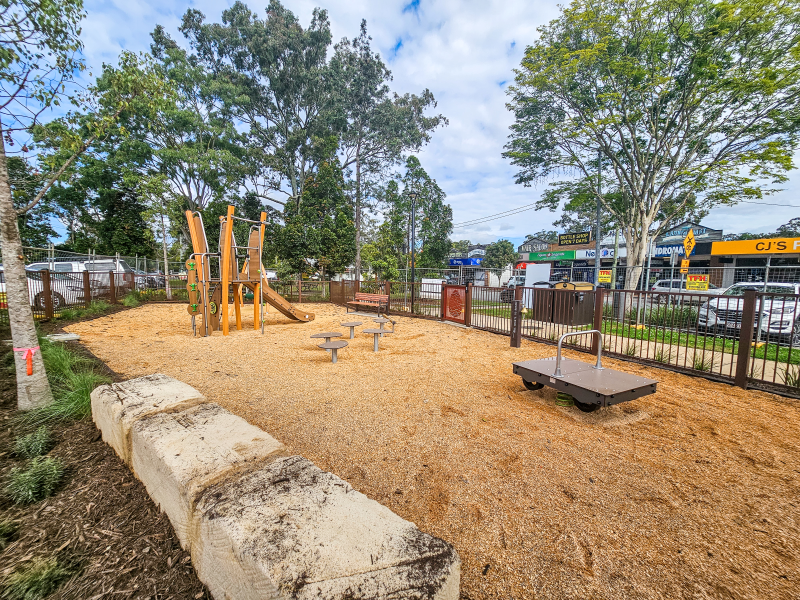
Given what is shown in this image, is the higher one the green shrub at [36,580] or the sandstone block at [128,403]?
the sandstone block at [128,403]

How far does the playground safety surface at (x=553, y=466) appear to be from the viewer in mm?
1788

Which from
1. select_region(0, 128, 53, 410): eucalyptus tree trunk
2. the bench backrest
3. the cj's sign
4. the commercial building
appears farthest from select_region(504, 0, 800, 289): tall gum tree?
select_region(0, 128, 53, 410): eucalyptus tree trunk

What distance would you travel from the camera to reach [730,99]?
11930 millimetres

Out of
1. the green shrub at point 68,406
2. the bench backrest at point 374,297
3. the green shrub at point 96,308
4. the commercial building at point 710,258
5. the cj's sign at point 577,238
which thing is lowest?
the green shrub at point 96,308

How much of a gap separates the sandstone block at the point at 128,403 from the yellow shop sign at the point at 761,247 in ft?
79.8

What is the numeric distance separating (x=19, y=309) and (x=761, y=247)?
2716 cm

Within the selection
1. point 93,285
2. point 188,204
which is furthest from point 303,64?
point 93,285

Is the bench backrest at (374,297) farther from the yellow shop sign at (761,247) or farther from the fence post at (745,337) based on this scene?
the yellow shop sign at (761,247)

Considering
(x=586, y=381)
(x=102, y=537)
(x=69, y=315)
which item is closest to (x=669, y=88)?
(x=586, y=381)

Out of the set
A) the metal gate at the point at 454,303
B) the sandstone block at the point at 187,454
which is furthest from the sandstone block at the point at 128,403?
the metal gate at the point at 454,303

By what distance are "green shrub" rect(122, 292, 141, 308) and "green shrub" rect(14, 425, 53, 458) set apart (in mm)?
14428

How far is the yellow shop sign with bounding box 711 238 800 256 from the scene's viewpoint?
16.0m

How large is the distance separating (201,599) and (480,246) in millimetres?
87916

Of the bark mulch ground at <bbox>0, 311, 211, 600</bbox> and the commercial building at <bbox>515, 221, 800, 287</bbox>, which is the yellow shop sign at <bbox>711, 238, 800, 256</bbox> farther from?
the bark mulch ground at <bbox>0, 311, 211, 600</bbox>
